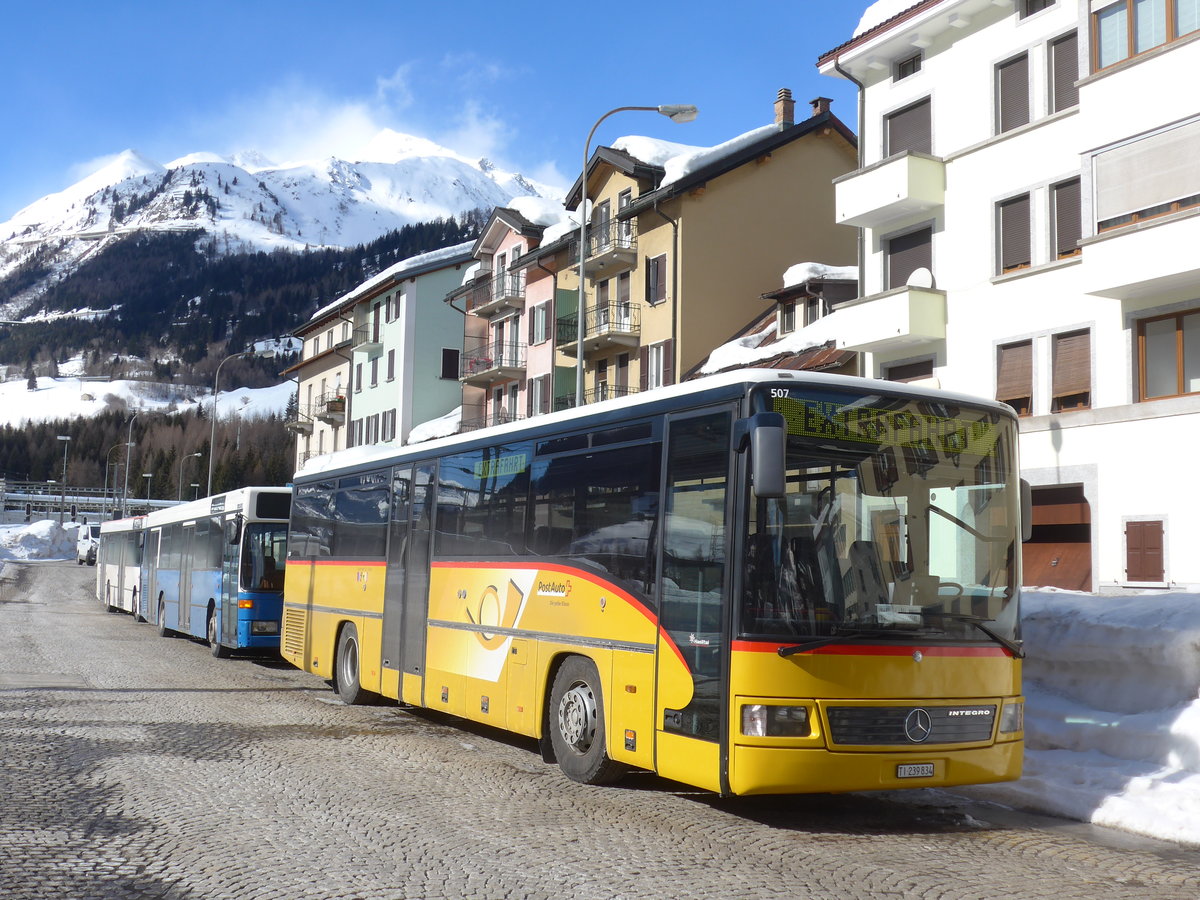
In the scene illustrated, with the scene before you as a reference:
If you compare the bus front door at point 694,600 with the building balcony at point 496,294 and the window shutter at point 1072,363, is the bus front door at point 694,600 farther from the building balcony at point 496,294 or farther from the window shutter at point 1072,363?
the building balcony at point 496,294

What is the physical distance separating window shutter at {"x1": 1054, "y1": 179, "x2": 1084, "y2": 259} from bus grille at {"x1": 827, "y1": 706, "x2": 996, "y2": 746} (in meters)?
17.3

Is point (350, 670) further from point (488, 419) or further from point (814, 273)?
point (488, 419)

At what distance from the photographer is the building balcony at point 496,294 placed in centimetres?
5244

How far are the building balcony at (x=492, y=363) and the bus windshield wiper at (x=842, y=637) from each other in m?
44.0

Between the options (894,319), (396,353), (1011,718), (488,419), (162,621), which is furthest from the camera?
(396,353)

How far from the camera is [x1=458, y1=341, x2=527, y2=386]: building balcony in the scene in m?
51.8

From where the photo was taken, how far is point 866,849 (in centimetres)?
747

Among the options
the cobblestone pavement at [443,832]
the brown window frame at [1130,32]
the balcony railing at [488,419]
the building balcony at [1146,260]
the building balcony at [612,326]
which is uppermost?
the brown window frame at [1130,32]

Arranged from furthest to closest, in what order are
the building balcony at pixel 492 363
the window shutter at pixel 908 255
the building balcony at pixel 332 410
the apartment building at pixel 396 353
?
the building balcony at pixel 332 410 < the apartment building at pixel 396 353 < the building balcony at pixel 492 363 < the window shutter at pixel 908 255

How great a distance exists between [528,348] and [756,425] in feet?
142

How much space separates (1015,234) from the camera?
25000mm

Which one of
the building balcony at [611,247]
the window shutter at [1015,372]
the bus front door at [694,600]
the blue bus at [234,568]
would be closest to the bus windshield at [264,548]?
the blue bus at [234,568]

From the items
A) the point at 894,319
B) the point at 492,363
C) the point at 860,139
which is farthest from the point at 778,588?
the point at 492,363

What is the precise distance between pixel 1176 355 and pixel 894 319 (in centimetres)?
619
